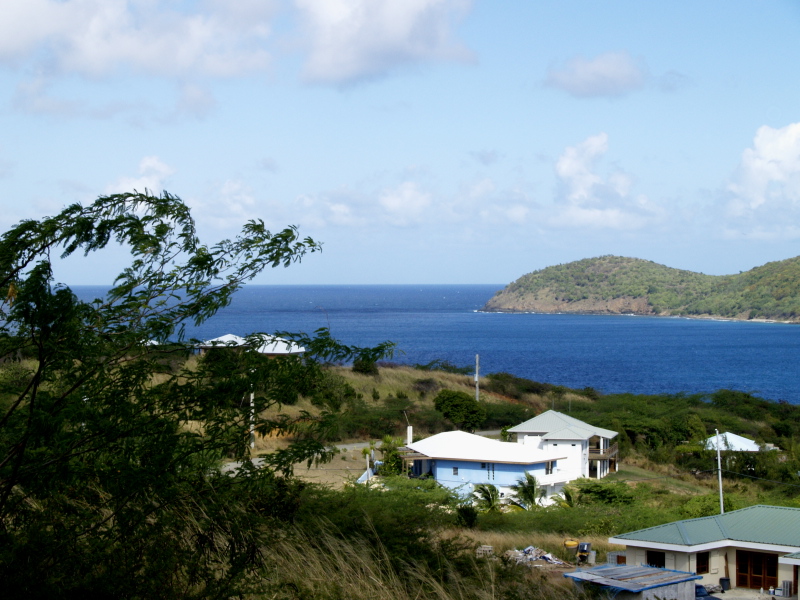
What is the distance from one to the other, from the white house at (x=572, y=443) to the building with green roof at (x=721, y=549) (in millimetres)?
11285

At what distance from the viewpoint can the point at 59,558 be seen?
4348mm

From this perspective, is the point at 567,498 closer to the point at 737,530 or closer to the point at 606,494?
the point at 606,494

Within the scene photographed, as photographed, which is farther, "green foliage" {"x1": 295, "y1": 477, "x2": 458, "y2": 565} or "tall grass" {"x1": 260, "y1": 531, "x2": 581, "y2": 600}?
"green foliage" {"x1": 295, "y1": 477, "x2": 458, "y2": 565}

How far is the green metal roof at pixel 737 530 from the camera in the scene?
59.8 feet

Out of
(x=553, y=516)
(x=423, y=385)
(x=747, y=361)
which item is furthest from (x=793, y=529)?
(x=747, y=361)

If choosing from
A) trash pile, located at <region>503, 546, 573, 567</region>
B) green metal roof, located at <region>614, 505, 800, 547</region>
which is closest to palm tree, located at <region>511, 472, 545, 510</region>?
green metal roof, located at <region>614, 505, 800, 547</region>

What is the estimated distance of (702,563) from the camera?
61.3 ft

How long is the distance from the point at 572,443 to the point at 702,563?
12.6m

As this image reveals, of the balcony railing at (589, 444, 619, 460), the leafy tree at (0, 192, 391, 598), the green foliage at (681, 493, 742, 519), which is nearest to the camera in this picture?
the leafy tree at (0, 192, 391, 598)

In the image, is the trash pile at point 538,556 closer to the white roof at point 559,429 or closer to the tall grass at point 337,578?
the tall grass at point 337,578

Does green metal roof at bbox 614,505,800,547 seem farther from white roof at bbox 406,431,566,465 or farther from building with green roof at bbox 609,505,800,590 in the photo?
white roof at bbox 406,431,566,465

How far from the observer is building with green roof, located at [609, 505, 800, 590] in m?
18.1

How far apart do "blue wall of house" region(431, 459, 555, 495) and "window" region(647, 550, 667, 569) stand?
31.6ft

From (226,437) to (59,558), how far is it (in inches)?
42.4
